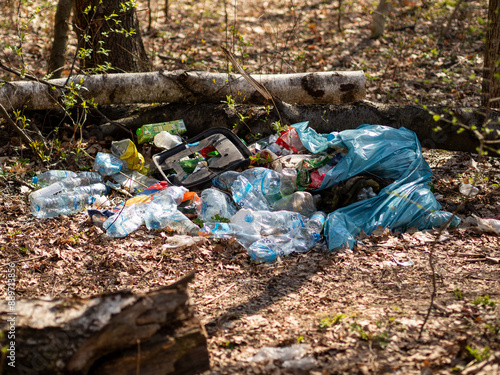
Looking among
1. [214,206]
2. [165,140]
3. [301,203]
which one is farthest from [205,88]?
[301,203]

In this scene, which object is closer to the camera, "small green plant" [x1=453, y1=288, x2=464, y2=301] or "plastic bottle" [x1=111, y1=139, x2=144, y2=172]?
"small green plant" [x1=453, y1=288, x2=464, y2=301]

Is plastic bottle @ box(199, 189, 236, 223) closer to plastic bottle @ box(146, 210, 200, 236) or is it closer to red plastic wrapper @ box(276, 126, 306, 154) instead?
plastic bottle @ box(146, 210, 200, 236)

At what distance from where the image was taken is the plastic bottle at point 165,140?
5.23 metres

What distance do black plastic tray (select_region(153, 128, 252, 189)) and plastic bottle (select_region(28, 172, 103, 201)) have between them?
0.67 metres

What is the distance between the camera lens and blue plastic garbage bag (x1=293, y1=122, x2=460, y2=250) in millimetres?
4043

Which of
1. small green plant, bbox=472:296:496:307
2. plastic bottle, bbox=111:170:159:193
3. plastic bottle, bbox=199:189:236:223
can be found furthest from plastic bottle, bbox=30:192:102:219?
small green plant, bbox=472:296:496:307

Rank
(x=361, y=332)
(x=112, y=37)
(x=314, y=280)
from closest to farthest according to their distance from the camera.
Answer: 1. (x=361, y=332)
2. (x=314, y=280)
3. (x=112, y=37)

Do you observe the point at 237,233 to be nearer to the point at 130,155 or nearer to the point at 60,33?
the point at 130,155

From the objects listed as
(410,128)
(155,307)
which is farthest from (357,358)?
(410,128)

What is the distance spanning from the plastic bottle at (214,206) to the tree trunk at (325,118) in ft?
3.94

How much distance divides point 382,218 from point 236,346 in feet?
6.77

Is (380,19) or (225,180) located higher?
(380,19)

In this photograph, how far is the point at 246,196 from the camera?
4477 millimetres

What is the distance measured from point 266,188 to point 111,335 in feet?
8.74
